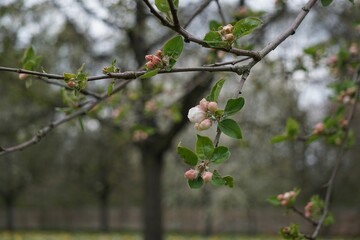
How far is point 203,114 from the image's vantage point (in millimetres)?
1155

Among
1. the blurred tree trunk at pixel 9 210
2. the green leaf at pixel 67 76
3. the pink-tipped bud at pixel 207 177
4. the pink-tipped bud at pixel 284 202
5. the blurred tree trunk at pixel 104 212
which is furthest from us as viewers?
the blurred tree trunk at pixel 104 212

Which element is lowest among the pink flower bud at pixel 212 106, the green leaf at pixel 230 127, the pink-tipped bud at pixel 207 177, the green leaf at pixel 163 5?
the pink-tipped bud at pixel 207 177

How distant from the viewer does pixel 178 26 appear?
111cm

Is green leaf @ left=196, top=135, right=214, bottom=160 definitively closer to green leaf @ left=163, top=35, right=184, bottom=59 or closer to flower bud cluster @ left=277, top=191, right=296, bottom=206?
green leaf @ left=163, top=35, right=184, bottom=59

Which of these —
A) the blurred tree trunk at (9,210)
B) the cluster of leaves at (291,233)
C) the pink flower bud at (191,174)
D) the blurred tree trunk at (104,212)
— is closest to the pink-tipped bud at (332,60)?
the cluster of leaves at (291,233)

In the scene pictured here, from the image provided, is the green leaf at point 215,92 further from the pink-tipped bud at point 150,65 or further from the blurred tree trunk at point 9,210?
the blurred tree trunk at point 9,210

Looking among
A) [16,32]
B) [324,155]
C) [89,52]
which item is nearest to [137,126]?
[16,32]

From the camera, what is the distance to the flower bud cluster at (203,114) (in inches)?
44.9

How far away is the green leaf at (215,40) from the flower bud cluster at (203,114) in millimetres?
143

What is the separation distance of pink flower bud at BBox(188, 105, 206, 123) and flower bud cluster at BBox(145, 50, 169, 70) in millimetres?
139

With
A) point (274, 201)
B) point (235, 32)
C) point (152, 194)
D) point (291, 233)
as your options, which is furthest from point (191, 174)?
point (152, 194)

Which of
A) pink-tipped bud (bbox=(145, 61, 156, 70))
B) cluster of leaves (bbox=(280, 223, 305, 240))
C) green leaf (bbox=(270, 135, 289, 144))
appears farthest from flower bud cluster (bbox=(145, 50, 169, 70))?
green leaf (bbox=(270, 135, 289, 144))

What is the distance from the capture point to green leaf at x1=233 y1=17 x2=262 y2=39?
125 centimetres

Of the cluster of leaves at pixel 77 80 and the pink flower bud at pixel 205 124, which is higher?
the cluster of leaves at pixel 77 80
